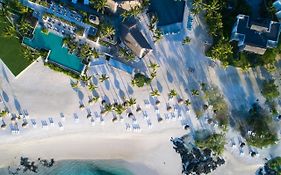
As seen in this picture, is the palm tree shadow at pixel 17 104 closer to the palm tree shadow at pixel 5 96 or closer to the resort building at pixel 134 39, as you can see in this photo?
the palm tree shadow at pixel 5 96

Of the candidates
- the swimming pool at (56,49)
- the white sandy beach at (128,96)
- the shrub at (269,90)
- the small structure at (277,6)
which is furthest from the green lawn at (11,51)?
the small structure at (277,6)

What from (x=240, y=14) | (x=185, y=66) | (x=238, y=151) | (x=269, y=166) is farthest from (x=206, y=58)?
(x=269, y=166)

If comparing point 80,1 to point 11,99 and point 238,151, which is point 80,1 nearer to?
point 11,99

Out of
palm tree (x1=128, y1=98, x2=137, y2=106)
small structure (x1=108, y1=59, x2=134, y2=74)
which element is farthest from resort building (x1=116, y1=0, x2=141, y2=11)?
palm tree (x1=128, y1=98, x2=137, y2=106)

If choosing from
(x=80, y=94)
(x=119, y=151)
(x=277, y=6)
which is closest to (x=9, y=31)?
(x=80, y=94)

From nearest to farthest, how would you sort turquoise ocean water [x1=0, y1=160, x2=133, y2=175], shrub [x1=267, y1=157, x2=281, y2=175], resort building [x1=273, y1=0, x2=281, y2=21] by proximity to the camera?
resort building [x1=273, y1=0, x2=281, y2=21]
shrub [x1=267, y1=157, x2=281, y2=175]
turquoise ocean water [x1=0, y1=160, x2=133, y2=175]

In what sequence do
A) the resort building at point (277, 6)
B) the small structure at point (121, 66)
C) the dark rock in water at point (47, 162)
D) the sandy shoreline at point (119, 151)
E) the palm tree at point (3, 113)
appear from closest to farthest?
the resort building at point (277, 6) → the small structure at point (121, 66) → the palm tree at point (3, 113) → the sandy shoreline at point (119, 151) → the dark rock in water at point (47, 162)

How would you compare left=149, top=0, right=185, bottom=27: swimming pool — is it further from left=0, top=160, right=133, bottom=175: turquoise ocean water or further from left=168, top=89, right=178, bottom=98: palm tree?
left=0, top=160, right=133, bottom=175: turquoise ocean water

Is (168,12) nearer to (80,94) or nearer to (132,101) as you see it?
(132,101)
